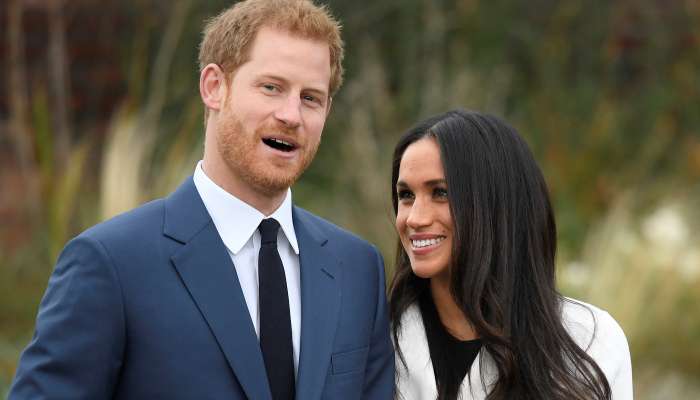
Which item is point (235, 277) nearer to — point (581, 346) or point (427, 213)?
point (427, 213)

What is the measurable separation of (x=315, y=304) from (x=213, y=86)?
27.3 inches

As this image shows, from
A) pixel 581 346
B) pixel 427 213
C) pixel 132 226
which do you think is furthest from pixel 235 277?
pixel 581 346

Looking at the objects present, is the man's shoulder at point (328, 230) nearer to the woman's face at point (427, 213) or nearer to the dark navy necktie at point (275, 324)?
the woman's face at point (427, 213)

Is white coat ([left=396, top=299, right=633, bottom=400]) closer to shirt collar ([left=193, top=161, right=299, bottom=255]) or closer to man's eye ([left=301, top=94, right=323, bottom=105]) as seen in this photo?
shirt collar ([left=193, top=161, right=299, bottom=255])

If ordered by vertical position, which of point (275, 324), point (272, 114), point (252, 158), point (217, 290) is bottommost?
point (275, 324)

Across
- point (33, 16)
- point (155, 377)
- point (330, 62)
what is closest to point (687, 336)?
point (330, 62)

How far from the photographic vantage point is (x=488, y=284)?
3416 millimetres

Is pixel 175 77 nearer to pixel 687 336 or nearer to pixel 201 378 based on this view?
pixel 687 336

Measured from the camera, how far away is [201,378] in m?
2.80

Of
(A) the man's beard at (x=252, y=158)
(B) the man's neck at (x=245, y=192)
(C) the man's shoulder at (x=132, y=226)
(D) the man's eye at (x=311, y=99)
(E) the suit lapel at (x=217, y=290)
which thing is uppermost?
(D) the man's eye at (x=311, y=99)

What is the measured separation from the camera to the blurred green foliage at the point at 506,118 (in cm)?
A: 631

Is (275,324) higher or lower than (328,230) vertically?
lower

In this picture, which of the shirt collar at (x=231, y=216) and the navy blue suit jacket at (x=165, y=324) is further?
the shirt collar at (x=231, y=216)

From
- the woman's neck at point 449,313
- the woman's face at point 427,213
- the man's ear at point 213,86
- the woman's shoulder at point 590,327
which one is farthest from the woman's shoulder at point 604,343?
the man's ear at point 213,86
